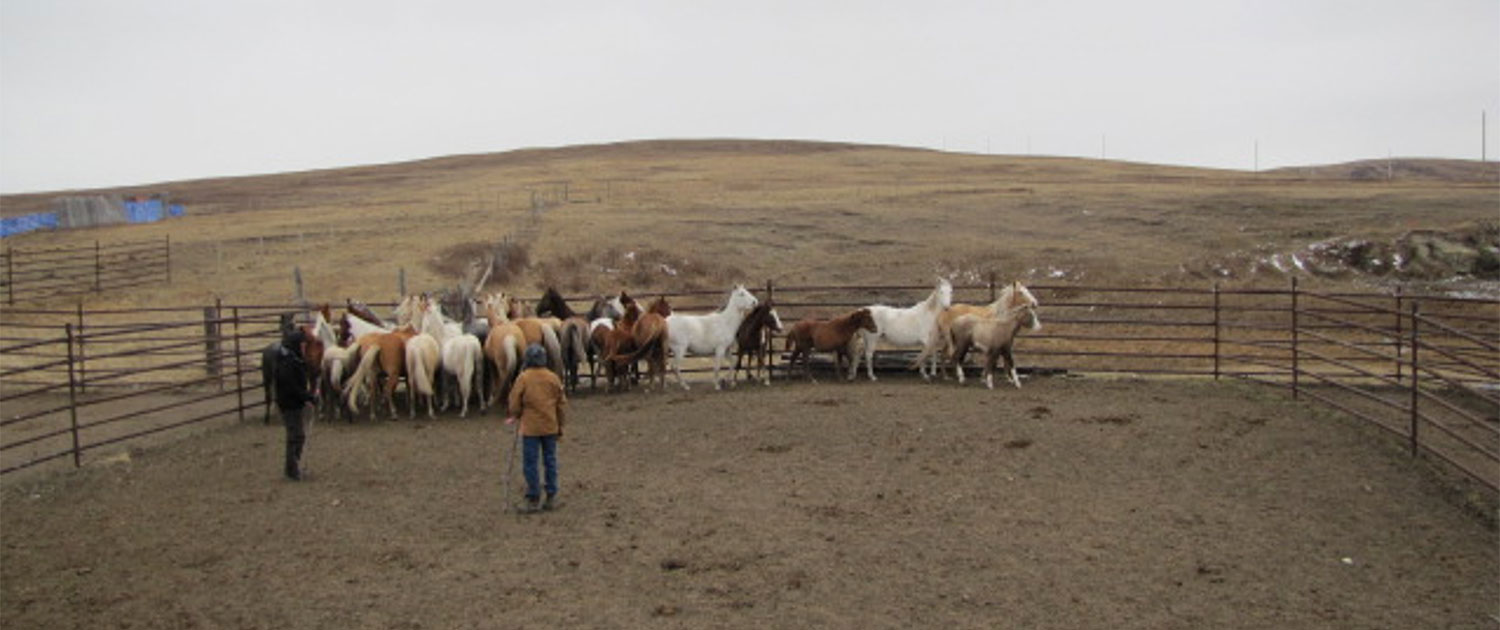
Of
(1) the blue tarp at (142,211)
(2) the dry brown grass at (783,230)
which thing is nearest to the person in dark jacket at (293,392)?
(2) the dry brown grass at (783,230)

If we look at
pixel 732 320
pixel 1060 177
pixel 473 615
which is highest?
pixel 1060 177

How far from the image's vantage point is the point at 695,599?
663 centimetres

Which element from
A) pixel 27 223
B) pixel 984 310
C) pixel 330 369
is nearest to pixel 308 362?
pixel 330 369

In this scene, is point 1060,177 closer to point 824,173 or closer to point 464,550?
point 824,173

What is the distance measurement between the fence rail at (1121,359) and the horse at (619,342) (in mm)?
1865

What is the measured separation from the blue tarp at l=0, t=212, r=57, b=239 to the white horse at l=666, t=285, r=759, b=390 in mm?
39520

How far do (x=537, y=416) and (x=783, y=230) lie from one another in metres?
26.2

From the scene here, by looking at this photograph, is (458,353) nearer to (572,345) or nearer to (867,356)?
(572,345)

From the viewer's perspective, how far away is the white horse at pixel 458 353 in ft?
42.7

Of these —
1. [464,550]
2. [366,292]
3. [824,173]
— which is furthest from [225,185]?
[464,550]

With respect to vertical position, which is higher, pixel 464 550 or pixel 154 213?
pixel 154 213

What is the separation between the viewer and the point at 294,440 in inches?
395

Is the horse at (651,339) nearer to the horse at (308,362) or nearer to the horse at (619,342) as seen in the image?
the horse at (619,342)

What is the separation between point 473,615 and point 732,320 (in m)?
8.40
